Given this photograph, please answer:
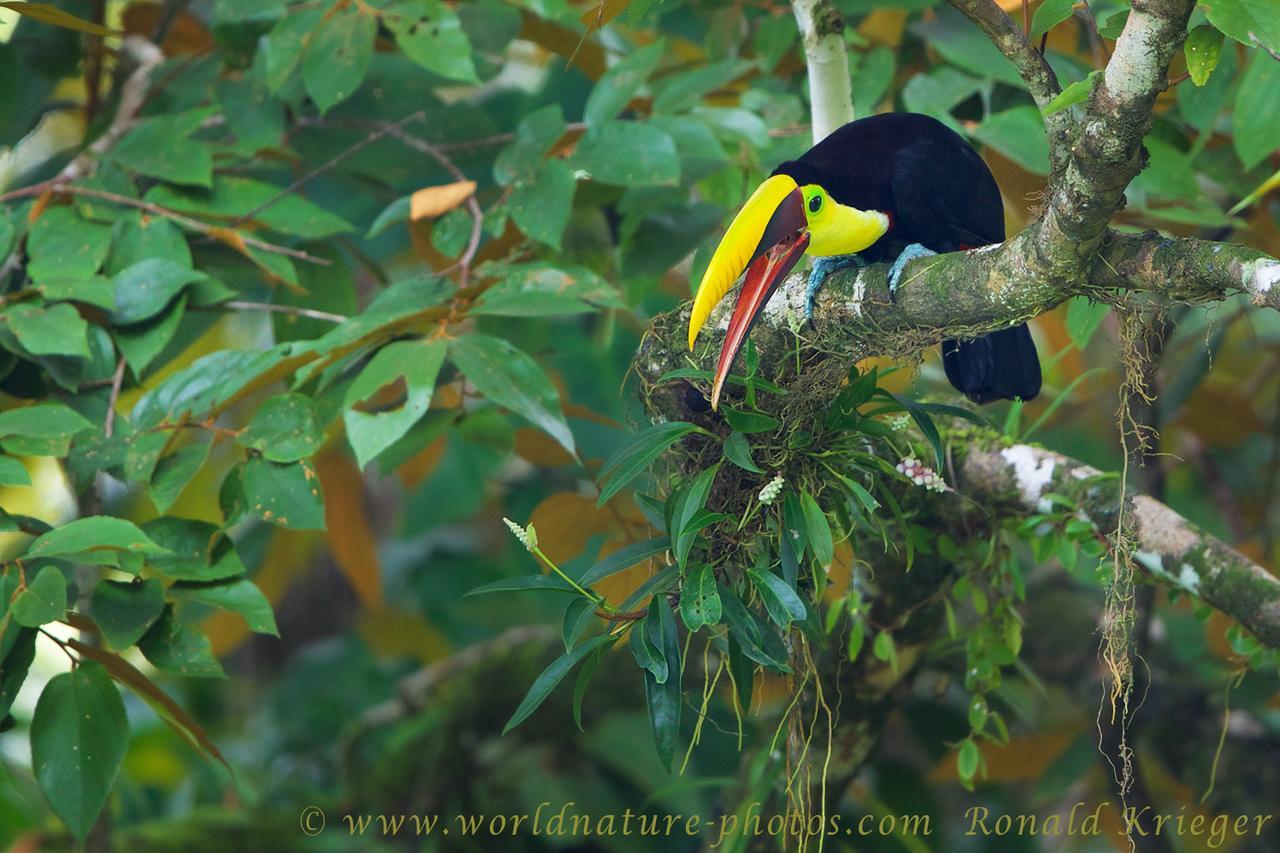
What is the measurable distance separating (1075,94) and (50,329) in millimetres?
1349

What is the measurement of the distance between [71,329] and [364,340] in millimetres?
396

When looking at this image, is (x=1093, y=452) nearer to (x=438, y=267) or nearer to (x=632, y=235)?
(x=632, y=235)

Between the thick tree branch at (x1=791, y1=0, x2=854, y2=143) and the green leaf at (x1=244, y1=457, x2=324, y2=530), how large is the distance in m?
0.92

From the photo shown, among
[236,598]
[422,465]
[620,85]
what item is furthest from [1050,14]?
[422,465]

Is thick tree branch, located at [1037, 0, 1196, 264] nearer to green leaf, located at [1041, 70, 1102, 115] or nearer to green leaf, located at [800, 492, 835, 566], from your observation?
green leaf, located at [1041, 70, 1102, 115]

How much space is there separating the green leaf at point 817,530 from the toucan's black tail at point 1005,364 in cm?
48

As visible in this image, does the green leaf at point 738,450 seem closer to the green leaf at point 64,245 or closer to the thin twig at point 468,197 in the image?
the thin twig at point 468,197

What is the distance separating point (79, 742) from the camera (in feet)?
5.07

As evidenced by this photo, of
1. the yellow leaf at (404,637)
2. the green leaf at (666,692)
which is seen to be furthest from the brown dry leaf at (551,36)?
the yellow leaf at (404,637)

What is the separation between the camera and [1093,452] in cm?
313

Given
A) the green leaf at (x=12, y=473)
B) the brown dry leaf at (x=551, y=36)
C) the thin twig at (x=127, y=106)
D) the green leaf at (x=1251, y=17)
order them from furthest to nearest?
the brown dry leaf at (x=551, y=36)
the thin twig at (x=127, y=106)
the green leaf at (x=12, y=473)
the green leaf at (x=1251, y=17)

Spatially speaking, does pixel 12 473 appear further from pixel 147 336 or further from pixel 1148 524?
pixel 1148 524

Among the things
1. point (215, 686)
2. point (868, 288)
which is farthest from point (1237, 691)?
point (215, 686)

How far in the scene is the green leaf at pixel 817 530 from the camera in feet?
4.58
